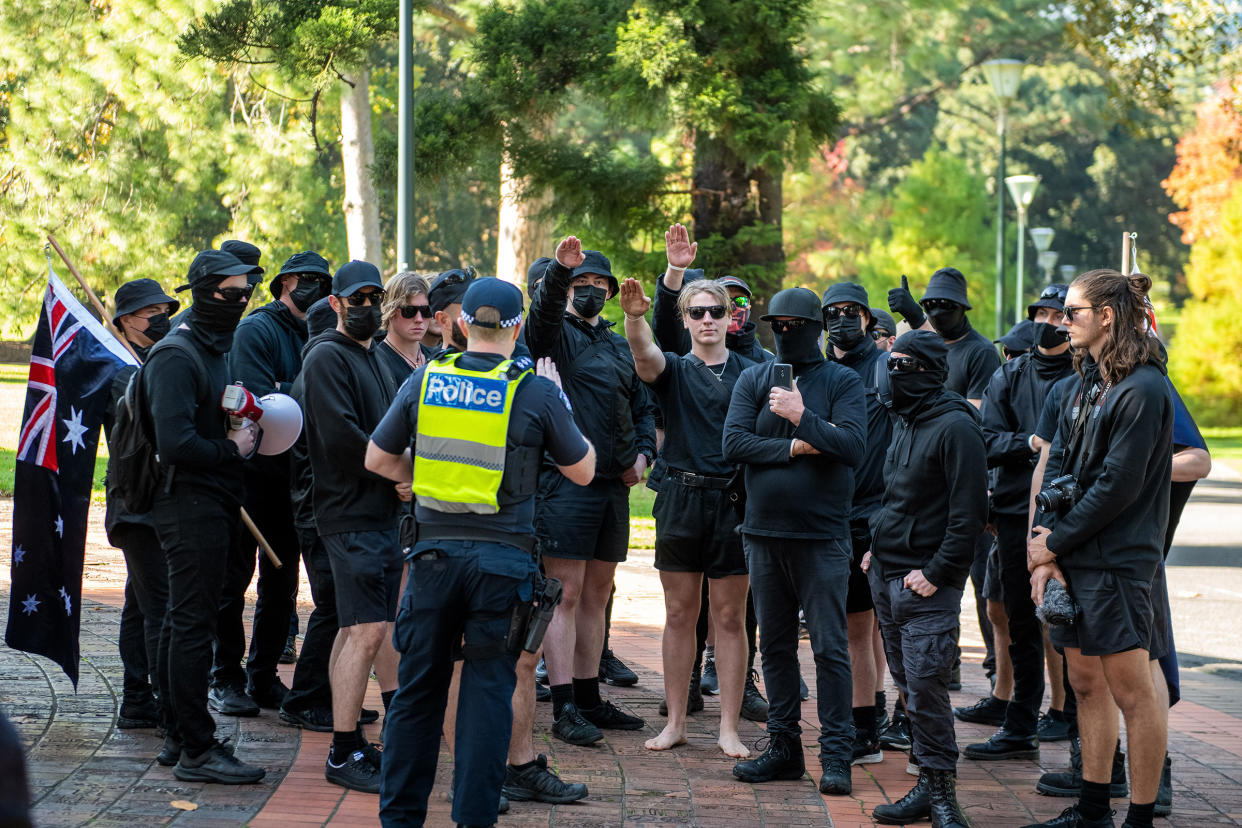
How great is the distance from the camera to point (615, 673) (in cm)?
782

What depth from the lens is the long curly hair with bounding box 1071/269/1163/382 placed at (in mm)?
4938

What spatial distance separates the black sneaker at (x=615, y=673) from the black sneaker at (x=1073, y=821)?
284 cm

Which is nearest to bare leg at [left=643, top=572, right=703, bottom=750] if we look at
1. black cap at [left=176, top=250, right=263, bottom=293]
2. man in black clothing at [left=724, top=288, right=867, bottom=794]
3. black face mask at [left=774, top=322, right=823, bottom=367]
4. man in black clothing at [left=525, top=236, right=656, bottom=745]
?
man in black clothing at [left=525, top=236, right=656, bottom=745]

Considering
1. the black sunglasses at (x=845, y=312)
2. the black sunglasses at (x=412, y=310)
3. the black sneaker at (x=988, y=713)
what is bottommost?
the black sneaker at (x=988, y=713)

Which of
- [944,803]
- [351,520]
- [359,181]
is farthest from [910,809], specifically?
[359,181]

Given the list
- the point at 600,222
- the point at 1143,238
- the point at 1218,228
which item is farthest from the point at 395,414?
the point at 1143,238

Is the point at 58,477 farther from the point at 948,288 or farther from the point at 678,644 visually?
the point at 948,288

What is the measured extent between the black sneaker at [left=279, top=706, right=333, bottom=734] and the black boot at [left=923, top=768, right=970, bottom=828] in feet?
9.03

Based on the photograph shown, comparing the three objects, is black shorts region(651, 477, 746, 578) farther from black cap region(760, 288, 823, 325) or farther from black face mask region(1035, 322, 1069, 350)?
black face mask region(1035, 322, 1069, 350)

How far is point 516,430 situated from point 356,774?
1.72 metres

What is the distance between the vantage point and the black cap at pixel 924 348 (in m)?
5.52

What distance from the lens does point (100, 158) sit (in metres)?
23.5

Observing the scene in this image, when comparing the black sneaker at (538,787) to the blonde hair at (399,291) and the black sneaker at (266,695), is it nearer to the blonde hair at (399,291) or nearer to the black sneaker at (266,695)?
the black sneaker at (266,695)

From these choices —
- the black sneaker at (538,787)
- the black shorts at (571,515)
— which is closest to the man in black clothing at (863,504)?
the black shorts at (571,515)
